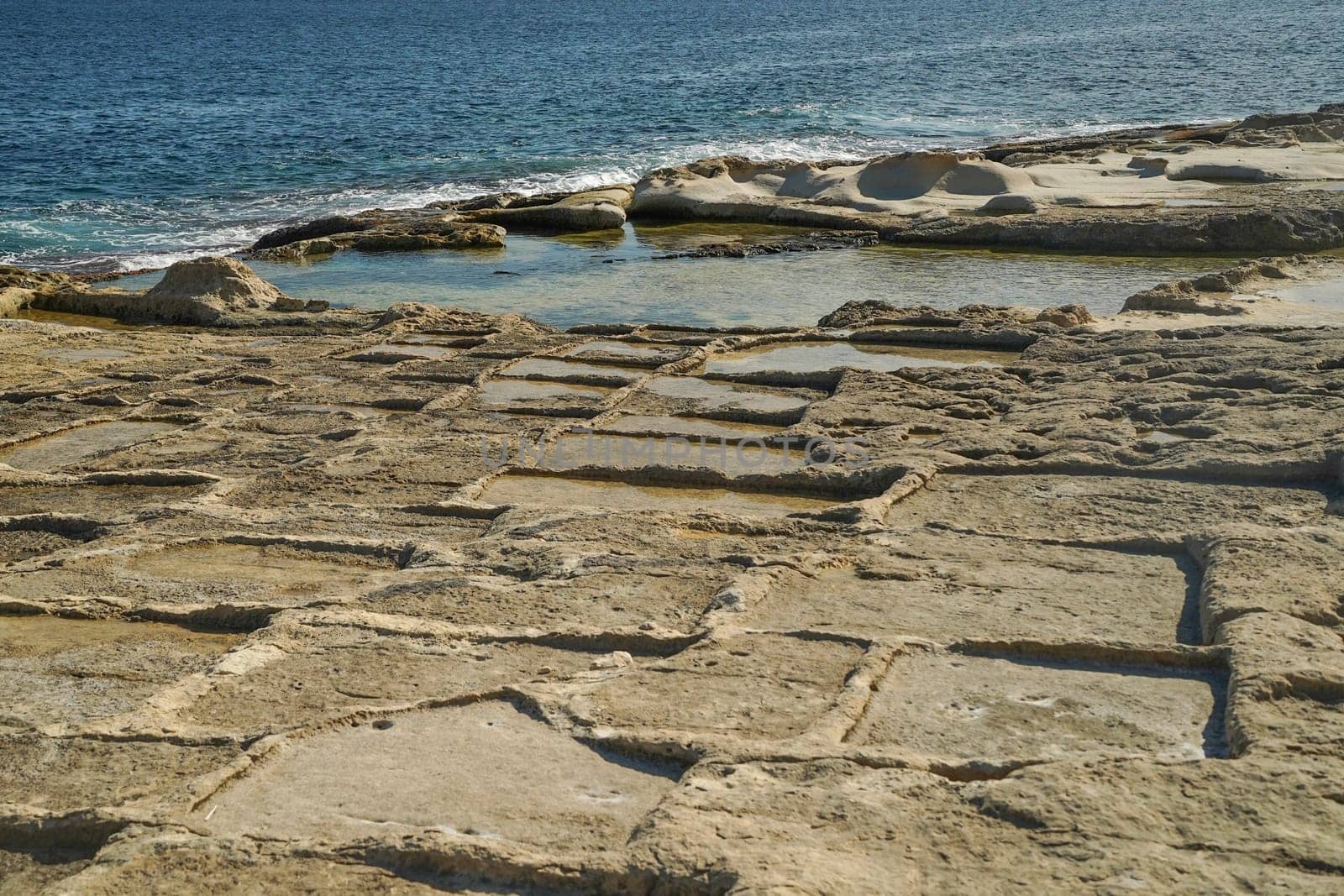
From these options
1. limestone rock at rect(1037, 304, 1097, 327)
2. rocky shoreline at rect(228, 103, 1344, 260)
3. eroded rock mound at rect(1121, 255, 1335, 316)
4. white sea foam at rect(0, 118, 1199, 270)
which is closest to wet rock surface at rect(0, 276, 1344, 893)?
limestone rock at rect(1037, 304, 1097, 327)

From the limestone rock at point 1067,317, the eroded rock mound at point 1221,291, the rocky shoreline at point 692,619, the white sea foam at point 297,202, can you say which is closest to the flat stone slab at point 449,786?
the rocky shoreline at point 692,619

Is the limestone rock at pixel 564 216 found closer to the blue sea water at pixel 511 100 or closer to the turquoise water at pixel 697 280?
the turquoise water at pixel 697 280

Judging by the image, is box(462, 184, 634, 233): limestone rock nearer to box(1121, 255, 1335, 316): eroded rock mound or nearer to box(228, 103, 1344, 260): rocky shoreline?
box(228, 103, 1344, 260): rocky shoreline

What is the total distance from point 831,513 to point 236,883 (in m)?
2.65

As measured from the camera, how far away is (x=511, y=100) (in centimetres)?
3512

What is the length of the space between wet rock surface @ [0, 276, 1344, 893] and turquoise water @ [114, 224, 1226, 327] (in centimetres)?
390

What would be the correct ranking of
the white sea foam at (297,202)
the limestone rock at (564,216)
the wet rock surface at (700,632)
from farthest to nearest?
the white sea foam at (297,202) → the limestone rock at (564,216) → the wet rock surface at (700,632)

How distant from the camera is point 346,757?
9.94 ft

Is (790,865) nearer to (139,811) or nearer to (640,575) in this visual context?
(139,811)

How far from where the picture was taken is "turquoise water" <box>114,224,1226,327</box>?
10.8m

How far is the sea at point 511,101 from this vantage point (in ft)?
68.5

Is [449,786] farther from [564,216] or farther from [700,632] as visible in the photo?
[564,216]

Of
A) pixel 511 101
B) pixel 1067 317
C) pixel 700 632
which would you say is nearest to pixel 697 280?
pixel 1067 317

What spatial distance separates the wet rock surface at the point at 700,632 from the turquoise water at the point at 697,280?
3.90 meters
